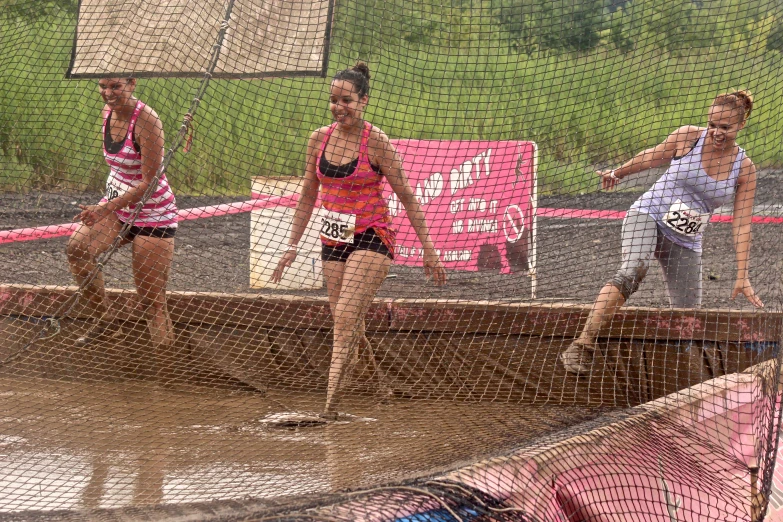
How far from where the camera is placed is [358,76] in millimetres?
4113

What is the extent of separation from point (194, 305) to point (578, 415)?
7.02 ft

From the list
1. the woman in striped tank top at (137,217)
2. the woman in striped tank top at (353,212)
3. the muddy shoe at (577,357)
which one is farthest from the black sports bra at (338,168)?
the muddy shoe at (577,357)

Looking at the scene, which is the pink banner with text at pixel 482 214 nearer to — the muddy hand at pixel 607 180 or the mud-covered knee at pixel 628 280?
the muddy hand at pixel 607 180

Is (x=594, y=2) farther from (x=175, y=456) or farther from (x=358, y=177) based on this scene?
(x=175, y=456)

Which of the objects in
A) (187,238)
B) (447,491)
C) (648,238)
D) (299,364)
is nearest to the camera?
(447,491)

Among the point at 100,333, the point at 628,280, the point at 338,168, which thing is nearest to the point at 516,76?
the point at 338,168

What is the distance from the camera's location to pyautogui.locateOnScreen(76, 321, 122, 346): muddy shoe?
4941mm

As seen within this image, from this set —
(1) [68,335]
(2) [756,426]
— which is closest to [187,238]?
(1) [68,335]

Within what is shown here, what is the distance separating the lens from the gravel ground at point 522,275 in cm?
495

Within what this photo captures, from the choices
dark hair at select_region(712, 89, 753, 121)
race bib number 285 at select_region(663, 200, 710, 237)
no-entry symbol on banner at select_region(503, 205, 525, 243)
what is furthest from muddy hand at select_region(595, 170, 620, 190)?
no-entry symbol on banner at select_region(503, 205, 525, 243)

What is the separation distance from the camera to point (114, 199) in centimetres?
435

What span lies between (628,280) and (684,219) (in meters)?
0.39

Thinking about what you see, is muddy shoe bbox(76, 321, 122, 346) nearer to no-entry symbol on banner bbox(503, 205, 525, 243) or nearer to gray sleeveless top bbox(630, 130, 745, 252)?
no-entry symbol on banner bbox(503, 205, 525, 243)

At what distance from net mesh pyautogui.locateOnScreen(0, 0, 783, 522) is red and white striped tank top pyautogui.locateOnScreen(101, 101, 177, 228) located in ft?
0.06
